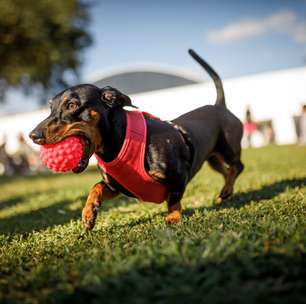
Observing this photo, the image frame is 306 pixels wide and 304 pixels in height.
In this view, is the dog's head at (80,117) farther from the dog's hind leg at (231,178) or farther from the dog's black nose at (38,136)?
the dog's hind leg at (231,178)

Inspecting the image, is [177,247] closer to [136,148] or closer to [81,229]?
[136,148]

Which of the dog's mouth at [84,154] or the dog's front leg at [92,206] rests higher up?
the dog's mouth at [84,154]

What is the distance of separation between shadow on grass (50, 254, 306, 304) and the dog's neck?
156cm

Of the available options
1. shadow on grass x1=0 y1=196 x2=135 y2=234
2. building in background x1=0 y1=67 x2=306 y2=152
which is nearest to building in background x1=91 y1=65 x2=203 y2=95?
building in background x1=0 y1=67 x2=306 y2=152

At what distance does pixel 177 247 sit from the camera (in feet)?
7.64

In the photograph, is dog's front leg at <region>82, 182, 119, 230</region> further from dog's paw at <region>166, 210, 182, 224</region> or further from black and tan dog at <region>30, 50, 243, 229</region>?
dog's paw at <region>166, 210, 182, 224</region>

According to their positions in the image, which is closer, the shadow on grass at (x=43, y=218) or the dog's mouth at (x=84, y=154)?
the dog's mouth at (x=84, y=154)

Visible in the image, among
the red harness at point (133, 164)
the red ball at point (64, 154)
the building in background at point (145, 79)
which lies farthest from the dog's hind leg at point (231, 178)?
the building in background at point (145, 79)

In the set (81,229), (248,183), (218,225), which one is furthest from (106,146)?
(248,183)

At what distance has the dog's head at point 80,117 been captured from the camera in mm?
3291

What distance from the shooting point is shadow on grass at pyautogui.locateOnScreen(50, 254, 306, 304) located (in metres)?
1.87

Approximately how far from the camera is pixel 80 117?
3.44 m

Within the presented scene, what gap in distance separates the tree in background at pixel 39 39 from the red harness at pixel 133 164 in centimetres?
1335

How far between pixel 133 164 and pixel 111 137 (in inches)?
11.2
